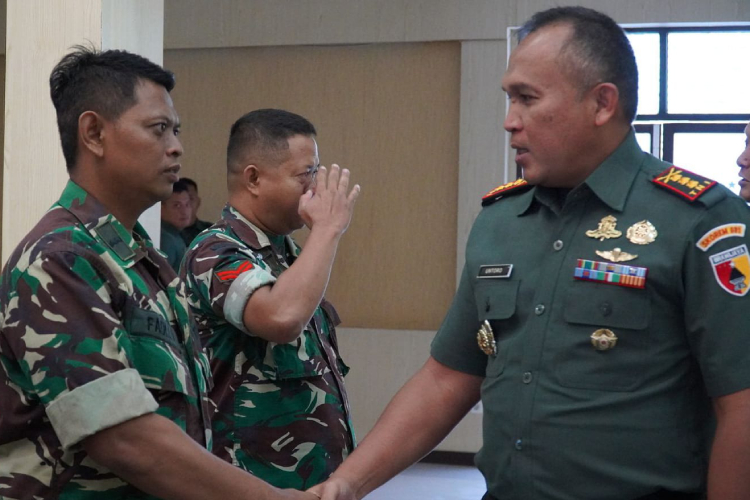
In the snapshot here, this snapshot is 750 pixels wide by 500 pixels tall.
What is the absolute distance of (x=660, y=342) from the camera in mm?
1481

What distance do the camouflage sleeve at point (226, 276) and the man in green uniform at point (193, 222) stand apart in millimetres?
3799

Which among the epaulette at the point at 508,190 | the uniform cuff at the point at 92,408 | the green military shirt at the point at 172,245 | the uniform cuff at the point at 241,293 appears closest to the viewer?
the uniform cuff at the point at 92,408

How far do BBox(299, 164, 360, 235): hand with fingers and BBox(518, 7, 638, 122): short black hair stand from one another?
868mm

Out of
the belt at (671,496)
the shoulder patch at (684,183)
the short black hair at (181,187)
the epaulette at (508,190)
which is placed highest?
the shoulder patch at (684,183)

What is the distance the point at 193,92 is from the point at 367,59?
130 cm

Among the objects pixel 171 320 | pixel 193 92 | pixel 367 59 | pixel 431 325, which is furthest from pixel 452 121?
pixel 171 320

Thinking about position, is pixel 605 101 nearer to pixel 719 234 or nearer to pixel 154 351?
pixel 719 234

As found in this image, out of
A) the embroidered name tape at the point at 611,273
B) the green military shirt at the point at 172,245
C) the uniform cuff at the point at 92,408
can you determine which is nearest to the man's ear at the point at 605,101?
the embroidered name tape at the point at 611,273

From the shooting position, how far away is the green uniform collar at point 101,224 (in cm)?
156

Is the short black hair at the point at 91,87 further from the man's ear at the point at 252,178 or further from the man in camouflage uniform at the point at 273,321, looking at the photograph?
the man's ear at the point at 252,178

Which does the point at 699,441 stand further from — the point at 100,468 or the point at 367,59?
the point at 367,59

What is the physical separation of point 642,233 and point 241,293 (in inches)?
38.7

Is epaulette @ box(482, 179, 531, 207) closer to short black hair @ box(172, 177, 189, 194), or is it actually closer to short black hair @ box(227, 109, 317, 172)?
short black hair @ box(227, 109, 317, 172)

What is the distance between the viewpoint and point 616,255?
154 cm
